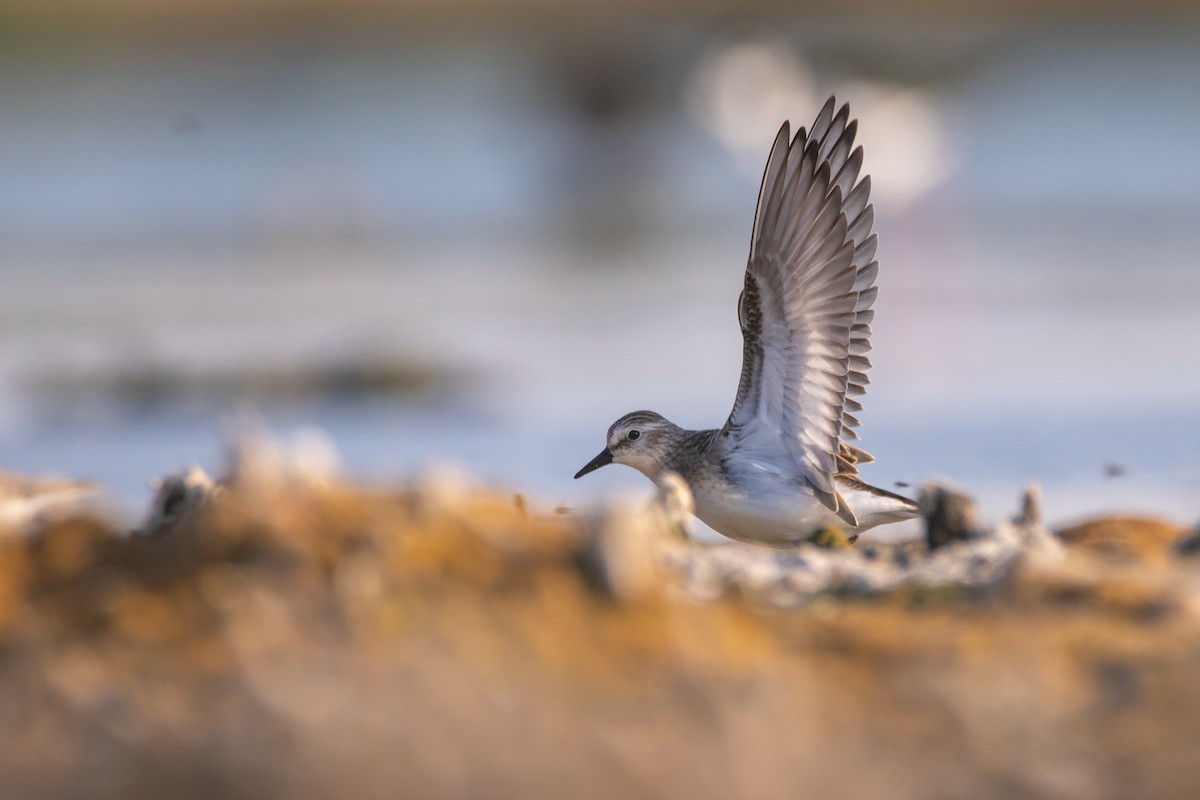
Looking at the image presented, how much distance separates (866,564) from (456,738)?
76.9 inches

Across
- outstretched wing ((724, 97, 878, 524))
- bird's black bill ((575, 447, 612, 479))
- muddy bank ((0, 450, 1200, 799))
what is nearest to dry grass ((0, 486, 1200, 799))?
muddy bank ((0, 450, 1200, 799))

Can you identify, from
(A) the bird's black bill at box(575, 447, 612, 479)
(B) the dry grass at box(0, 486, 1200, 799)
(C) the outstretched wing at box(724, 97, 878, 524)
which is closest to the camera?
(B) the dry grass at box(0, 486, 1200, 799)

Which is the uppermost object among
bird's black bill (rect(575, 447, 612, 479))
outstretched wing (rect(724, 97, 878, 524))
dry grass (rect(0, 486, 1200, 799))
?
outstretched wing (rect(724, 97, 878, 524))

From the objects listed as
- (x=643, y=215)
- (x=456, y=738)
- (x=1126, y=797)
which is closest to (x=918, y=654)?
(x=1126, y=797)

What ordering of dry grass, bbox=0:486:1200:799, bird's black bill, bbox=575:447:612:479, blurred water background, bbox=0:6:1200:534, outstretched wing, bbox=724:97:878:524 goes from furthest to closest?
blurred water background, bbox=0:6:1200:534, bird's black bill, bbox=575:447:612:479, outstretched wing, bbox=724:97:878:524, dry grass, bbox=0:486:1200:799

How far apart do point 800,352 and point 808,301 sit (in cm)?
20

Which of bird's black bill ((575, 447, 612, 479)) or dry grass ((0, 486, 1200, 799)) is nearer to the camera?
dry grass ((0, 486, 1200, 799))

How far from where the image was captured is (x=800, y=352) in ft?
21.8

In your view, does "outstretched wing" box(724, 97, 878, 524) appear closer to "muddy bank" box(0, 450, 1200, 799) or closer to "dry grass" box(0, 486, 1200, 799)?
"muddy bank" box(0, 450, 1200, 799)

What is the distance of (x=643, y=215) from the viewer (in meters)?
18.4

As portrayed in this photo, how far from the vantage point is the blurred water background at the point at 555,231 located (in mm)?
11117

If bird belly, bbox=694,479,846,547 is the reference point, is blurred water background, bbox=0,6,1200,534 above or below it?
above

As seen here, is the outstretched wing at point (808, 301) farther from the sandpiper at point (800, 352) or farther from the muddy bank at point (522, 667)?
the muddy bank at point (522, 667)

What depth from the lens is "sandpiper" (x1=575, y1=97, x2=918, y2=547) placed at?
257 inches
